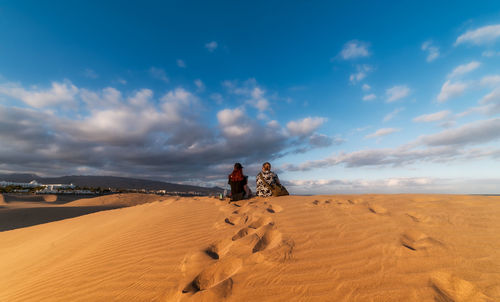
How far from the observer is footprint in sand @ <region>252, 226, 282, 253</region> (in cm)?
290

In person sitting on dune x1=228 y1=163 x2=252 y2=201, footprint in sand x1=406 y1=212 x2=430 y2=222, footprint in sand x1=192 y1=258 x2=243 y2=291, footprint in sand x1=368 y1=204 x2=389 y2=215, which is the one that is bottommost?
footprint in sand x1=192 y1=258 x2=243 y2=291

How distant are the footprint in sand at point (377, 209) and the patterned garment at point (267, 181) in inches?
125

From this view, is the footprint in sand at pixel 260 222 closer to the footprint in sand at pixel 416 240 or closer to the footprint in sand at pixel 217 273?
the footprint in sand at pixel 217 273

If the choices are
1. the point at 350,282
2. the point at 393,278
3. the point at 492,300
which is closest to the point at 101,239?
the point at 350,282

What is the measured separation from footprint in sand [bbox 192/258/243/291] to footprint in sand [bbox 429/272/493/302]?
6.50 ft

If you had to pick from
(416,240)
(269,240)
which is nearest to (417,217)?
(416,240)

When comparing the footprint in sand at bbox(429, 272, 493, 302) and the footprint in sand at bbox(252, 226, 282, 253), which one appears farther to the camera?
the footprint in sand at bbox(252, 226, 282, 253)

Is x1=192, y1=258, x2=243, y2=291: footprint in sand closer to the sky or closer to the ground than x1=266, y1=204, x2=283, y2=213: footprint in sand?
closer to the ground

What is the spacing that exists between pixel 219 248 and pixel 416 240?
9.10ft

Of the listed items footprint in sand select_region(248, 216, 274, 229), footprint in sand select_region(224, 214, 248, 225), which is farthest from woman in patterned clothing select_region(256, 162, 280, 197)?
footprint in sand select_region(248, 216, 274, 229)

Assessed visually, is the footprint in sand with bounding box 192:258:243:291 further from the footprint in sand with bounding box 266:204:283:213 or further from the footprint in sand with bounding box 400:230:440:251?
the footprint in sand with bounding box 400:230:440:251

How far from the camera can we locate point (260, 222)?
3883 mm

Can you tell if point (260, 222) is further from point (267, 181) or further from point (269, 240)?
point (267, 181)

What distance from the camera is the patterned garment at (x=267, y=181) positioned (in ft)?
23.6
